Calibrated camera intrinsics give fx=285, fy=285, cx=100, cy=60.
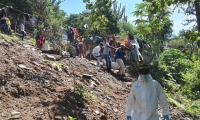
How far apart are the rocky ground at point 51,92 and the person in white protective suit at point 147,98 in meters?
1.68

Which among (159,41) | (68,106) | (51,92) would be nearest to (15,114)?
(68,106)

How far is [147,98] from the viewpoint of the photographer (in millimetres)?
4281

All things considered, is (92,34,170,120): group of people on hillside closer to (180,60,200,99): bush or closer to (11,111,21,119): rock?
(11,111,21,119): rock

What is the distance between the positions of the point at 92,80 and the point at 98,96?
126 centimetres

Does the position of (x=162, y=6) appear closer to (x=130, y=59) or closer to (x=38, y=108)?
(x=38, y=108)

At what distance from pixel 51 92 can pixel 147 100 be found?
280 cm

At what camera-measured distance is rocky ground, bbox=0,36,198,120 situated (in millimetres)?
5480

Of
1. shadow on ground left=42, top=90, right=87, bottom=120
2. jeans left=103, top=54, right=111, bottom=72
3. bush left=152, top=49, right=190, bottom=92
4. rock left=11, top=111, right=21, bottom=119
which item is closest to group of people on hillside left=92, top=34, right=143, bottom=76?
jeans left=103, top=54, right=111, bottom=72

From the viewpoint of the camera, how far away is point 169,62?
614 inches

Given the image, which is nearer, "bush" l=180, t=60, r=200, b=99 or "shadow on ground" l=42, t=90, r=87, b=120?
"shadow on ground" l=42, t=90, r=87, b=120

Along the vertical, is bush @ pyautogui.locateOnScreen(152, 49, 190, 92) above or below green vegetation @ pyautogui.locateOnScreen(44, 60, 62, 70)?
below

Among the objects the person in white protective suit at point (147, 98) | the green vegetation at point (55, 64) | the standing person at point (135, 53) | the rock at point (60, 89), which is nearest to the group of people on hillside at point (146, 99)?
the person in white protective suit at point (147, 98)

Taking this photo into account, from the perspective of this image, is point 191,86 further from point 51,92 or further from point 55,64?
point 51,92

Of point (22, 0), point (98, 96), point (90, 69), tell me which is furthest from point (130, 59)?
point (22, 0)
